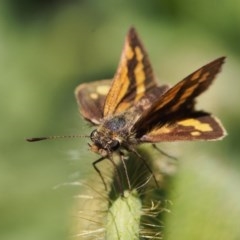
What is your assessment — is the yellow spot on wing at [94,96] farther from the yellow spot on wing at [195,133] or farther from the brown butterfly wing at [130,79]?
the yellow spot on wing at [195,133]

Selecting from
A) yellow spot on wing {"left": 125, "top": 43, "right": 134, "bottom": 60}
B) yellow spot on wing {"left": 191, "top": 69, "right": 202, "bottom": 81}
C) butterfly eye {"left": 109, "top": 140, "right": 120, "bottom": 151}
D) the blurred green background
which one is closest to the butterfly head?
butterfly eye {"left": 109, "top": 140, "right": 120, "bottom": 151}

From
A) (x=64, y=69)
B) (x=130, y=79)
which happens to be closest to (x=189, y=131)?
(x=130, y=79)

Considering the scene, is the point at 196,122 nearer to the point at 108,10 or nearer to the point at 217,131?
the point at 217,131

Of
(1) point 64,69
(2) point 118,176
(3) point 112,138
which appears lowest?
(1) point 64,69

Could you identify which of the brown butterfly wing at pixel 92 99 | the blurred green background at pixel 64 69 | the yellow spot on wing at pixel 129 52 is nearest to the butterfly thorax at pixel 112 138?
the brown butterfly wing at pixel 92 99

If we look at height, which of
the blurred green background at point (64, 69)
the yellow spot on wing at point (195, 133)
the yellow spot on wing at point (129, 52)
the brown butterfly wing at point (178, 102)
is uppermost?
the yellow spot on wing at point (129, 52)

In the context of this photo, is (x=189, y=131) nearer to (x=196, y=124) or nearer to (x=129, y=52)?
(x=196, y=124)
